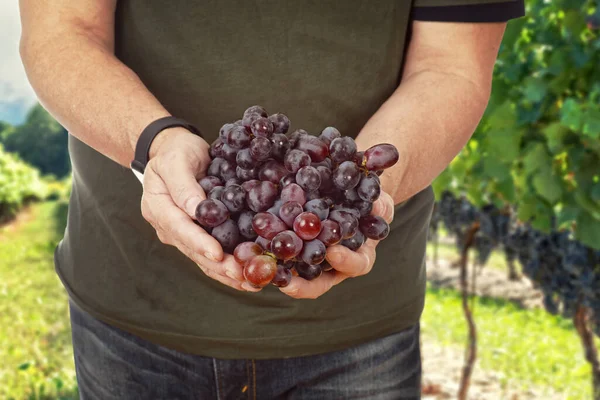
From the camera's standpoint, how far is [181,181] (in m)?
0.94

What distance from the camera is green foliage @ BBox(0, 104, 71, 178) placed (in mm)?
9273

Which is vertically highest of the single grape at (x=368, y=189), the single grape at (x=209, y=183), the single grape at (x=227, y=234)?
the single grape at (x=368, y=189)

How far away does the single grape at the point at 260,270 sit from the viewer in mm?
872

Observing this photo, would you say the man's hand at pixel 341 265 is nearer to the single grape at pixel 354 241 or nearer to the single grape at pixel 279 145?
the single grape at pixel 354 241

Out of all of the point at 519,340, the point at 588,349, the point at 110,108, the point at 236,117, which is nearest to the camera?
the point at 110,108

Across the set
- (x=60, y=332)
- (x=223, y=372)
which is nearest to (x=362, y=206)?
(x=223, y=372)

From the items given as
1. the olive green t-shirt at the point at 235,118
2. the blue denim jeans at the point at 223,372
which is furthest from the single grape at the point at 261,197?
the blue denim jeans at the point at 223,372

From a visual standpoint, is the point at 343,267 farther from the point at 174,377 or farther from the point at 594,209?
the point at 594,209

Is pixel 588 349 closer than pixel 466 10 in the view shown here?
No

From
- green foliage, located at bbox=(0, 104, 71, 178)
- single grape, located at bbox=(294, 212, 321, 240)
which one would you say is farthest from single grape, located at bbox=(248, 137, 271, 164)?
green foliage, located at bbox=(0, 104, 71, 178)

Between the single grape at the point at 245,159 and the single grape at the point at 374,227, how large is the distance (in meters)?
0.17

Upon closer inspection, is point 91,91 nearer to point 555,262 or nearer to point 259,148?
point 259,148

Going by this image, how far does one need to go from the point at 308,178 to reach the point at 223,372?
52 cm

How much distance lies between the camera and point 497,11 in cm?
132
